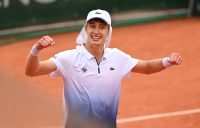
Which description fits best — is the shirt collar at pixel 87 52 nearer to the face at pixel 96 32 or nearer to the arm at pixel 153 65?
the face at pixel 96 32

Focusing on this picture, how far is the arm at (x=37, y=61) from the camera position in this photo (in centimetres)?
382

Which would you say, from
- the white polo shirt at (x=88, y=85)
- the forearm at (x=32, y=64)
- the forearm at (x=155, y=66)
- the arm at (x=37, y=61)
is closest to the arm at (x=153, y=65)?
the forearm at (x=155, y=66)

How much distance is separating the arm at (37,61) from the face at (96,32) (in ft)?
1.28

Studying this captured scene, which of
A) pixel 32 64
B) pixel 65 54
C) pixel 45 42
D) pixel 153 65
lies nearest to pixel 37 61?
pixel 32 64

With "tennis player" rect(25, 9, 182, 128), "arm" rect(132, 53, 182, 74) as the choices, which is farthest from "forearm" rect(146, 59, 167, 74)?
"tennis player" rect(25, 9, 182, 128)

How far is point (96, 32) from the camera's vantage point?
411 centimetres

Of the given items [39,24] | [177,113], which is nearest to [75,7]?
[39,24]

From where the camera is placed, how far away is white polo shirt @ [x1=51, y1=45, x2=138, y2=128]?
13.5 ft

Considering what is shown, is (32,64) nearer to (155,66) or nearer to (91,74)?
(91,74)

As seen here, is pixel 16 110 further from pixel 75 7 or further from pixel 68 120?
pixel 75 7

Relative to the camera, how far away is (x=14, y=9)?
14570 millimetres

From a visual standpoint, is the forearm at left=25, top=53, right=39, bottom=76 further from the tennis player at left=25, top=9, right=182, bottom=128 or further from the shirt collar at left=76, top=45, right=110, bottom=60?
the shirt collar at left=76, top=45, right=110, bottom=60

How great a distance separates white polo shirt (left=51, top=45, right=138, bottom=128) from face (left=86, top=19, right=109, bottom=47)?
0.13 metres

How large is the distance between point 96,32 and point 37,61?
536mm
